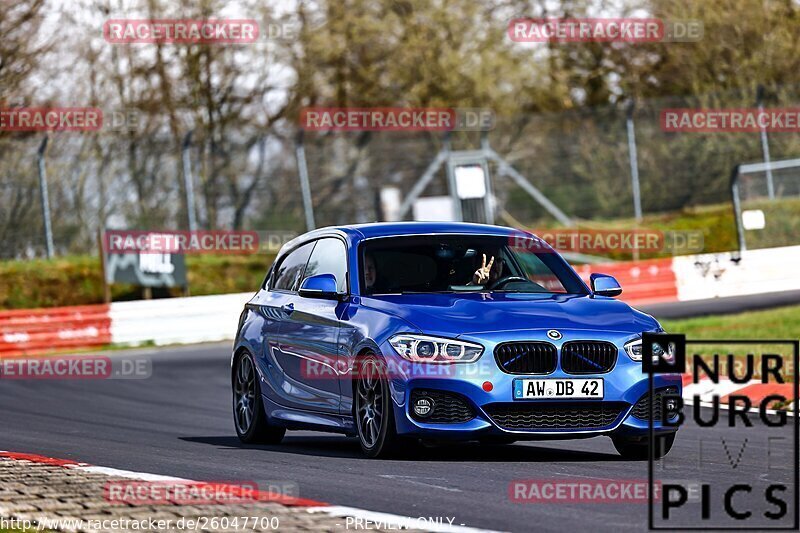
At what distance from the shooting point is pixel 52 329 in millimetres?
24844

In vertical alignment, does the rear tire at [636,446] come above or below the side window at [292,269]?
below

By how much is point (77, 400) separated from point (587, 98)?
1225 inches

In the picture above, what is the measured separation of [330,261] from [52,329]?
1439 centimetres

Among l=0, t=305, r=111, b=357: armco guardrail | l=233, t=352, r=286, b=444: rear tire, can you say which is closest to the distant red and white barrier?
l=0, t=305, r=111, b=357: armco guardrail

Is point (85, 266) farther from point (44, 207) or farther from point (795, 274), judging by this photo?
point (795, 274)

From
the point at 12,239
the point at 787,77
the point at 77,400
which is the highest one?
the point at 787,77

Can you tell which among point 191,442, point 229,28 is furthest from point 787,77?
point 191,442

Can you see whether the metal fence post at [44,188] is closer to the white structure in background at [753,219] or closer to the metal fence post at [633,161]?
the metal fence post at [633,161]

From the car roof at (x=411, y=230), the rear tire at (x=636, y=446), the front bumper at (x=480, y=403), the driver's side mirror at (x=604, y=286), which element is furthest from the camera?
the car roof at (x=411, y=230)

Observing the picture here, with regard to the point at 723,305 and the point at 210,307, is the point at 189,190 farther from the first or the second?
the point at 723,305

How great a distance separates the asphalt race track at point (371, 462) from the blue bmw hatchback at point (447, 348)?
0.25 m

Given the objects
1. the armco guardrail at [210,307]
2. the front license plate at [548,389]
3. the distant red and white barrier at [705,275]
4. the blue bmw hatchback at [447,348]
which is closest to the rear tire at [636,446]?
the blue bmw hatchback at [447,348]

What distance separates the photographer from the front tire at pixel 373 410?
9766 mm

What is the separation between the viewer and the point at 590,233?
102ft
